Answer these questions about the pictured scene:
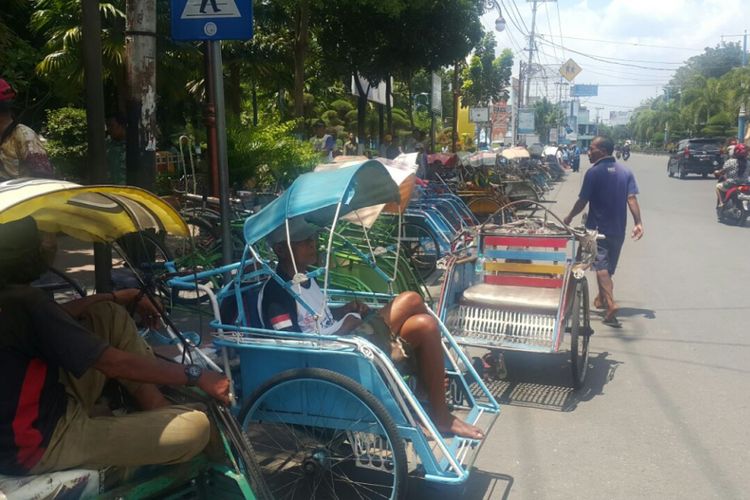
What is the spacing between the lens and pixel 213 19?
4.58 m

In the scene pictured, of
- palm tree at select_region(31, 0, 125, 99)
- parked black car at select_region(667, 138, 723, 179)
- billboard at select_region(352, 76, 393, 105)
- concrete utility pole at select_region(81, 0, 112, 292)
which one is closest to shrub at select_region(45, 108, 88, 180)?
palm tree at select_region(31, 0, 125, 99)

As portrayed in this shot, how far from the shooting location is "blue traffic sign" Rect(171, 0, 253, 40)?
4.56 meters

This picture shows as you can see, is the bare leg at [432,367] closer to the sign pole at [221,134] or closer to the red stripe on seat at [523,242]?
the sign pole at [221,134]

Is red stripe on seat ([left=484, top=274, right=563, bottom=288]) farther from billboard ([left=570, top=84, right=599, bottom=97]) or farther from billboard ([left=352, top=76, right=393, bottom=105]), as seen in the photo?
billboard ([left=570, top=84, right=599, bottom=97])

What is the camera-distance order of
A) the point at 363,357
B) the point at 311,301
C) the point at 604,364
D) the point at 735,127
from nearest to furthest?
the point at 363,357 < the point at 311,301 < the point at 604,364 < the point at 735,127

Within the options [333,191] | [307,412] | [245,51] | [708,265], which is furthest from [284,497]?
[245,51]

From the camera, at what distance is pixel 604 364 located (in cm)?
588

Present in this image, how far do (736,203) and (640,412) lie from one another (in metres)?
11.0

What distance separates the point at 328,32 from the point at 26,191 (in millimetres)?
15065

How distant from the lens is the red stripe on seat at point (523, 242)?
18.9ft

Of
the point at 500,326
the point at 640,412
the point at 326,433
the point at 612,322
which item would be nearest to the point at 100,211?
the point at 326,433

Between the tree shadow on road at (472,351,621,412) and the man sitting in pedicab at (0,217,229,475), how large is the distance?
298 centimetres

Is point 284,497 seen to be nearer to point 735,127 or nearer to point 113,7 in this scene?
point 113,7

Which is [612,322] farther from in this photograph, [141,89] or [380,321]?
[141,89]
